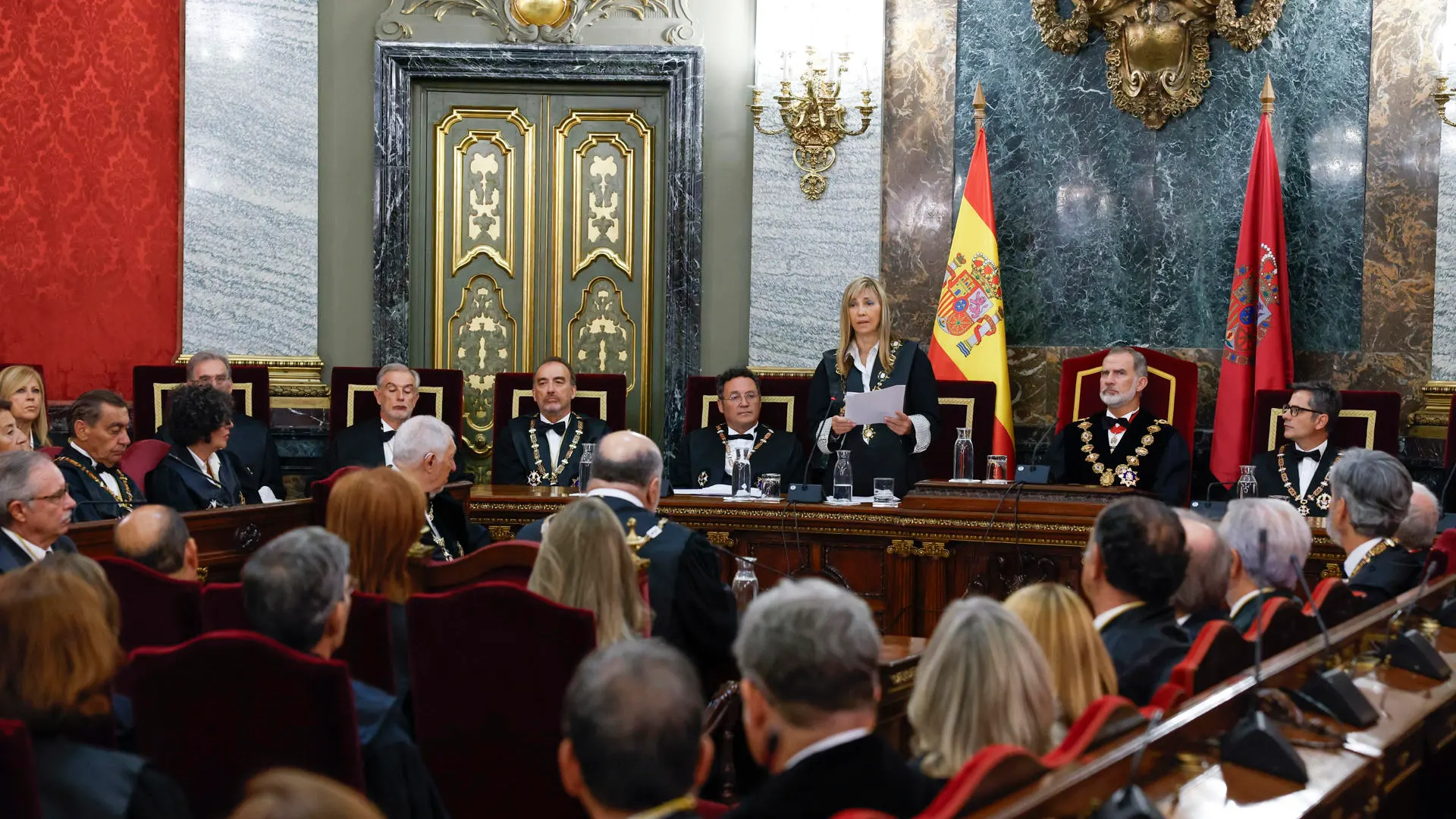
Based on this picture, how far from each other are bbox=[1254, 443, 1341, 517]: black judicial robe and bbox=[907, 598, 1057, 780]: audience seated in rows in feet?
14.5

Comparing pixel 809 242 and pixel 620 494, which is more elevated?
pixel 809 242

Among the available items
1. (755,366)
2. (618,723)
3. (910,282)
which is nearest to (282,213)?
(755,366)

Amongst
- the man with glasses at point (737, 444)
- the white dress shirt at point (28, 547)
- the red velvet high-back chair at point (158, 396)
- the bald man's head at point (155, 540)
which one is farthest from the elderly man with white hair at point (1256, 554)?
the red velvet high-back chair at point (158, 396)

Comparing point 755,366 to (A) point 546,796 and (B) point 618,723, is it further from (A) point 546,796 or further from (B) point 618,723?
(B) point 618,723

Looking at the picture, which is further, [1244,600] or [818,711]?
[1244,600]

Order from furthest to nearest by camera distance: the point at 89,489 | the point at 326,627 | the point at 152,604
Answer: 1. the point at 89,489
2. the point at 152,604
3. the point at 326,627

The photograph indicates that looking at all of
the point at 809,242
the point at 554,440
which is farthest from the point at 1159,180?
the point at 554,440

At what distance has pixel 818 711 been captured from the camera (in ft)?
6.60

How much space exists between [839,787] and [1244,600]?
183 cm

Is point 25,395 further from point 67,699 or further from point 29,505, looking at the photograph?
point 67,699

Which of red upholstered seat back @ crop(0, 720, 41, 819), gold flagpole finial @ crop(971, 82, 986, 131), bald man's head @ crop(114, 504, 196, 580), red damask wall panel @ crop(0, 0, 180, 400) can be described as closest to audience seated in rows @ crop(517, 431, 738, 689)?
bald man's head @ crop(114, 504, 196, 580)

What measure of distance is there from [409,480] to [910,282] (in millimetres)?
5174

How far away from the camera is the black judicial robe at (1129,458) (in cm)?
649

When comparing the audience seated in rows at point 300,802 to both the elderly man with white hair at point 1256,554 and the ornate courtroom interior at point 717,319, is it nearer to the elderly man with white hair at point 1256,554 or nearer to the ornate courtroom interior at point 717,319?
the ornate courtroom interior at point 717,319
